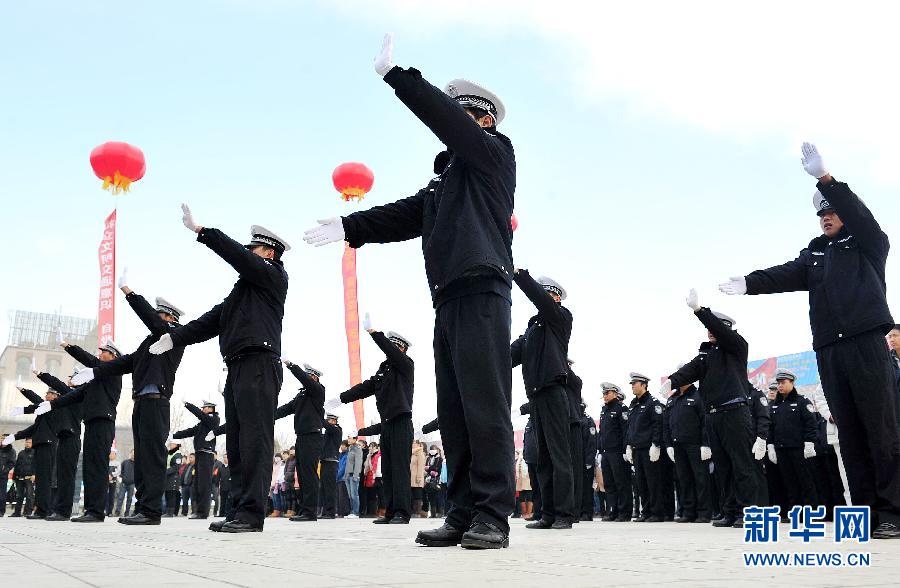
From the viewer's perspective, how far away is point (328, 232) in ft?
15.8

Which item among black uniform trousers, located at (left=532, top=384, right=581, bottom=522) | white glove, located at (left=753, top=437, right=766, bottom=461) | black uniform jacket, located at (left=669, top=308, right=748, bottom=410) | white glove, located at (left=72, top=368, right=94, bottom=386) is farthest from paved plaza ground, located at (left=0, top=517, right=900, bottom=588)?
white glove, located at (left=72, top=368, right=94, bottom=386)

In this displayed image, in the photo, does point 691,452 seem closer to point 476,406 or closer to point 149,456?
point 149,456

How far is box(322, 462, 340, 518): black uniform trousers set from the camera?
13930 mm

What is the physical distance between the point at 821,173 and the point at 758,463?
500 cm

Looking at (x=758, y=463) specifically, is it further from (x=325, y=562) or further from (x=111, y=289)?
(x=111, y=289)

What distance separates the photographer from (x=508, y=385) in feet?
14.1

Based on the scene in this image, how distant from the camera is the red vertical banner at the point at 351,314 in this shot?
24.7 m

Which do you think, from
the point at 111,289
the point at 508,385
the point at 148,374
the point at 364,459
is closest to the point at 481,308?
the point at 508,385

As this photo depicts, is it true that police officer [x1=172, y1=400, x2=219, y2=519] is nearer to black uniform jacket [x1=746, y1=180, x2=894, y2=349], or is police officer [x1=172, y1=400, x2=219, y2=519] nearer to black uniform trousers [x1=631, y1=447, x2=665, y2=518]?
black uniform trousers [x1=631, y1=447, x2=665, y2=518]

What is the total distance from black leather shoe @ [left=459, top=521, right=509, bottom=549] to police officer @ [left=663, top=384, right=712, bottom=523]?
316 inches

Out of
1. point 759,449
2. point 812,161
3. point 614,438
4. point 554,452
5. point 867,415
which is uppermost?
point 812,161

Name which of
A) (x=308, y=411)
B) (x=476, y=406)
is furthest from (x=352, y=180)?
(x=476, y=406)

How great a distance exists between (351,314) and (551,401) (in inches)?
682

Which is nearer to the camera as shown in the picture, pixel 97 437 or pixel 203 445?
pixel 97 437
